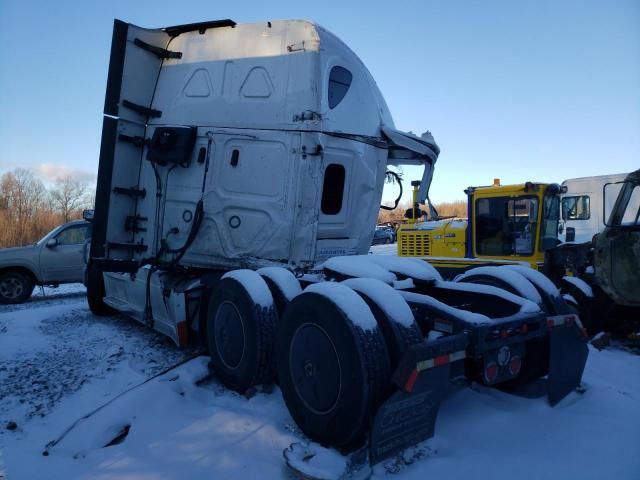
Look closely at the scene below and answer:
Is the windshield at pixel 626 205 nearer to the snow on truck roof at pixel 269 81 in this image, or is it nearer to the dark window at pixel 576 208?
the snow on truck roof at pixel 269 81

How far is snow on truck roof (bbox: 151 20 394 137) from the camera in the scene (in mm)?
4727

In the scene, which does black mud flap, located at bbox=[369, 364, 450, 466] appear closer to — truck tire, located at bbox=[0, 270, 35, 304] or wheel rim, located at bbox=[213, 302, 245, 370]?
wheel rim, located at bbox=[213, 302, 245, 370]

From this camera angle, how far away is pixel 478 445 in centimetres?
290

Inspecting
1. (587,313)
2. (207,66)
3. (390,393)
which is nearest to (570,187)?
(587,313)

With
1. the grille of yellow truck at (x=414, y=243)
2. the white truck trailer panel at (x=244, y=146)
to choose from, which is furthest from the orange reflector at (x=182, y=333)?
the grille of yellow truck at (x=414, y=243)

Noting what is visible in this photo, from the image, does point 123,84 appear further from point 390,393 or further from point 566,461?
point 566,461

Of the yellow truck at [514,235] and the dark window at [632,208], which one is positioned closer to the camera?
the dark window at [632,208]

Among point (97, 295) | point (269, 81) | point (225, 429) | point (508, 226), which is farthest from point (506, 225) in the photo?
point (97, 295)

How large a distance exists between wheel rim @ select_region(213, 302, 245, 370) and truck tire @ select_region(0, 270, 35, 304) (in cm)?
828

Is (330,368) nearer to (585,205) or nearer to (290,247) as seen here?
(290,247)

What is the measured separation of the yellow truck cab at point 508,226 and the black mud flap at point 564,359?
4034 millimetres

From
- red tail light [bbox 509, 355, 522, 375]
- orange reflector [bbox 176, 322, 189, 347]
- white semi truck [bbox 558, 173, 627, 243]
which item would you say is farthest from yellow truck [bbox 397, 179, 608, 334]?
white semi truck [bbox 558, 173, 627, 243]

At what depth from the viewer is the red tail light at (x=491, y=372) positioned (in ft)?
9.80

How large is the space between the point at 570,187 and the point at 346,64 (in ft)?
45.6
